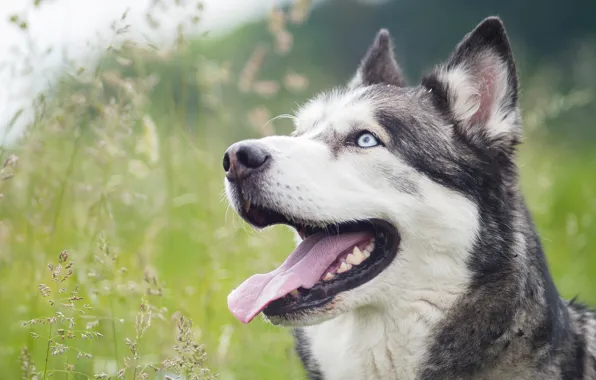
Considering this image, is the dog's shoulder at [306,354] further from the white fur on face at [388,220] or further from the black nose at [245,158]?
the black nose at [245,158]

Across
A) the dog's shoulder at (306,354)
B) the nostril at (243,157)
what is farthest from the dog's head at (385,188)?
the dog's shoulder at (306,354)

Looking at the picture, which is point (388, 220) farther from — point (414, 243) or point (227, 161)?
point (227, 161)

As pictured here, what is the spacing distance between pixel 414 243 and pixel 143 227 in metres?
2.70

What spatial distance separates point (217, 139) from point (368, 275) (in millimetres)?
3386

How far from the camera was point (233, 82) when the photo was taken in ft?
23.4

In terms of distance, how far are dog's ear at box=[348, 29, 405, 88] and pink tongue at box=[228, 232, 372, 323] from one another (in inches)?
43.2

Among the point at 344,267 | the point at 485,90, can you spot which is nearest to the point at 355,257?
the point at 344,267

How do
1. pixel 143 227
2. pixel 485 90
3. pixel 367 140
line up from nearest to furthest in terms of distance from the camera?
pixel 367 140 → pixel 485 90 → pixel 143 227

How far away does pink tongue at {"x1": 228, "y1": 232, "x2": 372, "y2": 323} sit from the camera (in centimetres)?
289

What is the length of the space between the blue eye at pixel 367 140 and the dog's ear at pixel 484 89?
0.40 meters

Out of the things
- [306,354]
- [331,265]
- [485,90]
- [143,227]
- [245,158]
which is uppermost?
[485,90]

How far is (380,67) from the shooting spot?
3906 millimetres

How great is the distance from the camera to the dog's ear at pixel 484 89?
3186 mm

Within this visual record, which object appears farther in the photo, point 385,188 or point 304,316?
point 385,188
